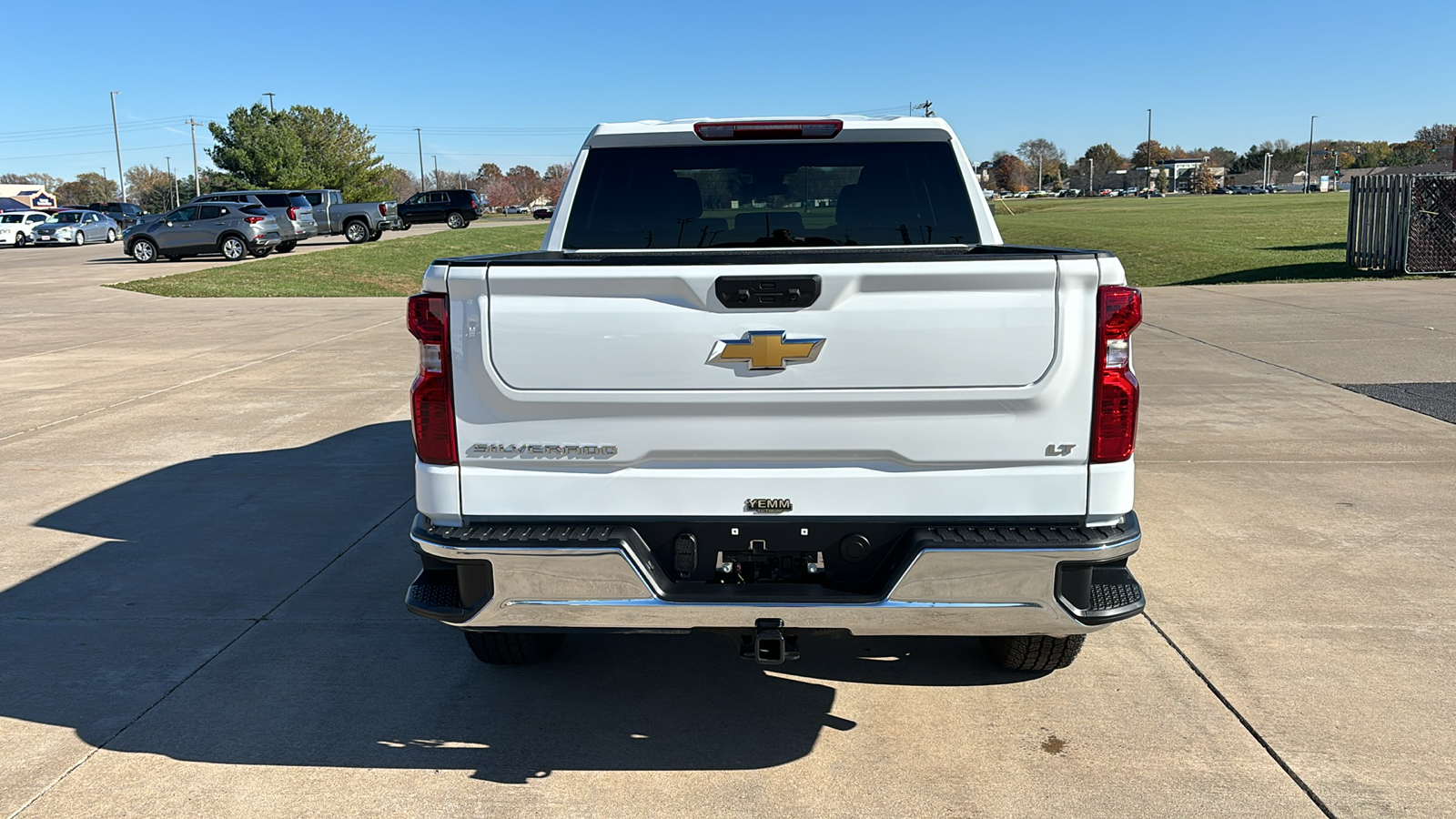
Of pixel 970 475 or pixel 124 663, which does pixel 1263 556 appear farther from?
pixel 124 663

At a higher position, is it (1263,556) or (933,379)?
(933,379)

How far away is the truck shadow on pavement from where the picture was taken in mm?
3906

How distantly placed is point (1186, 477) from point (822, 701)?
161 inches

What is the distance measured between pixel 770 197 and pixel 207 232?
3234 centimetres

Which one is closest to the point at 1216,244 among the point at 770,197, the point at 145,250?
the point at 145,250

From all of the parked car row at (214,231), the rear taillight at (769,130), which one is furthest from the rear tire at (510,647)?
→ the parked car row at (214,231)

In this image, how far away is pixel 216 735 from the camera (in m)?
4.00

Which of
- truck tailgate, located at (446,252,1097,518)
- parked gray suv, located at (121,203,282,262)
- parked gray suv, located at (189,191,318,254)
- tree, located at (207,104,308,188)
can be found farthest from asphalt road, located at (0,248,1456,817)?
tree, located at (207,104,308,188)

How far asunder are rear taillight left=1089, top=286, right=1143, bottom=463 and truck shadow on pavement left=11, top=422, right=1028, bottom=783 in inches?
40.5

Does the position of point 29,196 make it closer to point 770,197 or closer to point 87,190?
point 87,190

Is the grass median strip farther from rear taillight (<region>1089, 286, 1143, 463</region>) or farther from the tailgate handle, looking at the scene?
rear taillight (<region>1089, 286, 1143, 463</region>)

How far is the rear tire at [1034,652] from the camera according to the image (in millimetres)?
4203

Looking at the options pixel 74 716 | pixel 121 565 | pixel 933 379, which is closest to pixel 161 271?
pixel 121 565

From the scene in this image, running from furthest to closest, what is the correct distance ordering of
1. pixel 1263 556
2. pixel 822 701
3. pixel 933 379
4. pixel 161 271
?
1. pixel 161 271
2. pixel 1263 556
3. pixel 822 701
4. pixel 933 379
